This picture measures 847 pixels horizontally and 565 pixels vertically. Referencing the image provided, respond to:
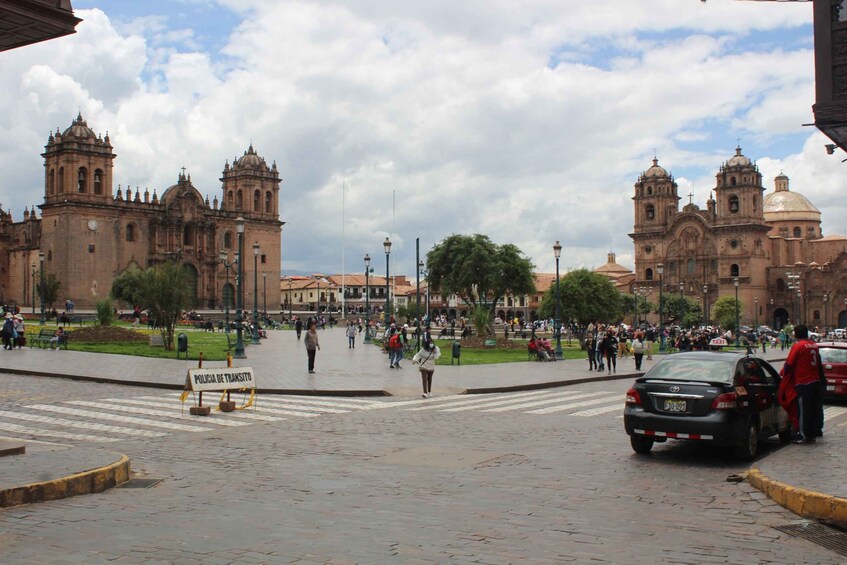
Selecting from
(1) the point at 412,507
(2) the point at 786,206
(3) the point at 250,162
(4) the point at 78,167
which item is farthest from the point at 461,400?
(2) the point at 786,206

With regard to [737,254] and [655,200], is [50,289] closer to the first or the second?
[655,200]

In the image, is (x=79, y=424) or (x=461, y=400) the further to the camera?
(x=461, y=400)

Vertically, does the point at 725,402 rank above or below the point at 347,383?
above

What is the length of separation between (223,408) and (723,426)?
9137 millimetres

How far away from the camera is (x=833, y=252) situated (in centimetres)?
11369

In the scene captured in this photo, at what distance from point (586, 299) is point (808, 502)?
4637cm

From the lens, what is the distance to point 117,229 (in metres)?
83.4

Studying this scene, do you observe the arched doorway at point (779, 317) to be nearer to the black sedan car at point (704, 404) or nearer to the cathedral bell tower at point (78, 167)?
the cathedral bell tower at point (78, 167)

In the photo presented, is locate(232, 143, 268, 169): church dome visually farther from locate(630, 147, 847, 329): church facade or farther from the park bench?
the park bench

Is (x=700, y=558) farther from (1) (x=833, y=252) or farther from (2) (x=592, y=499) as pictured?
(1) (x=833, y=252)

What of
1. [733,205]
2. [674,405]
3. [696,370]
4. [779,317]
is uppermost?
[733,205]

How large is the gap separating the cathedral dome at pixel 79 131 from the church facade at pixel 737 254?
6883 cm

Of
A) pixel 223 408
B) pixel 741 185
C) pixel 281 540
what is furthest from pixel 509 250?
pixel 741 185

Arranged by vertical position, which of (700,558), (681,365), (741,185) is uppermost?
(741,185)
